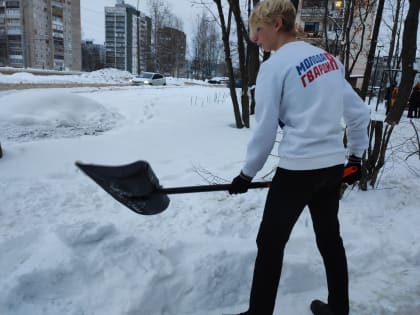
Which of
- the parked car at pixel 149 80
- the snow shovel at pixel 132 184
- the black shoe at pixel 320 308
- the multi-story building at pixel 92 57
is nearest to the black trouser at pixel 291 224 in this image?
the black shoe at pixel 320 308

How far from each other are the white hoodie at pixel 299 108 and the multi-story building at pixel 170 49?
4440cm

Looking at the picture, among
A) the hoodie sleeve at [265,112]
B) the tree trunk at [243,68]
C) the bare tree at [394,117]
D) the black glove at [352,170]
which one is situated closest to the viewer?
the hoodie sleeve at [265,112]

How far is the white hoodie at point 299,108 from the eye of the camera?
58.6 inches

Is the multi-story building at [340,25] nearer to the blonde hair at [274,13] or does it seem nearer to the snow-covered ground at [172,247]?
the blonde hair at [274,13]

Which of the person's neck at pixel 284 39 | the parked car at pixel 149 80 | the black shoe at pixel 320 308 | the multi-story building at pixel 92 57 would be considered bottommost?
the black shoe at pixel 320 308

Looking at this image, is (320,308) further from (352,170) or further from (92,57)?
(92,57)

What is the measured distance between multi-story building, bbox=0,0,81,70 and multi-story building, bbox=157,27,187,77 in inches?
808

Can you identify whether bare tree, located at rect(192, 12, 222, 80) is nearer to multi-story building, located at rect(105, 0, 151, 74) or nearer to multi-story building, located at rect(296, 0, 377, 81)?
multi-story building, located at rect(105, 0, 151, 74)

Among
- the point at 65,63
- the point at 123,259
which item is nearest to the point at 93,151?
the point at 123,259

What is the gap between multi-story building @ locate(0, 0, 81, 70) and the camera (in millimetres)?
57844

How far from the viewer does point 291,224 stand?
5.37 feet

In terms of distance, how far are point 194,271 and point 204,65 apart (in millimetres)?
54495

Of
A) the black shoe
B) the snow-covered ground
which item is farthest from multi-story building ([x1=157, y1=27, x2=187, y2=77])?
the black shoe

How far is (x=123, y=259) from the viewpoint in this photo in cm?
235
